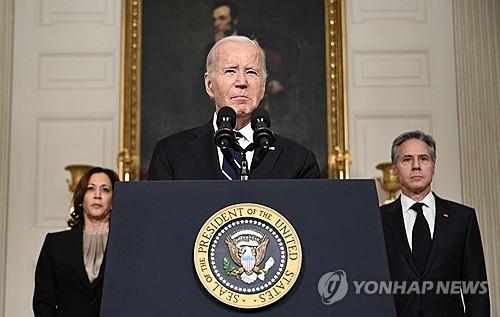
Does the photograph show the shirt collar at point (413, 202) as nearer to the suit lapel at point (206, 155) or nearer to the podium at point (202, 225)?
the suit lapel at point (206, 155)

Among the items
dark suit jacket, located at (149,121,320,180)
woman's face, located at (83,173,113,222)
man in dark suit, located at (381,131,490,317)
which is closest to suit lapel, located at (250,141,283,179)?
dark suit jacket, located at (149,121,320,180)

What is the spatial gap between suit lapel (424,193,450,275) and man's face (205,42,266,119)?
1.56m

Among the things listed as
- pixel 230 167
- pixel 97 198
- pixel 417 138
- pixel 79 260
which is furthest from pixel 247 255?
pixel 97 198

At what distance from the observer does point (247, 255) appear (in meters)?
2.09

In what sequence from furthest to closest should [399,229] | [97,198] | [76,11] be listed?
[76,11]
[97,198]
[399,229]

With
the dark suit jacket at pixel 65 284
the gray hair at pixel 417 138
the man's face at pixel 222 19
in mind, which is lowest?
the dark suit jacket at pixel 65 284

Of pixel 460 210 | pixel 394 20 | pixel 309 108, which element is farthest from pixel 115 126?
pixel 460 210

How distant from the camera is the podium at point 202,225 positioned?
2.08 meters

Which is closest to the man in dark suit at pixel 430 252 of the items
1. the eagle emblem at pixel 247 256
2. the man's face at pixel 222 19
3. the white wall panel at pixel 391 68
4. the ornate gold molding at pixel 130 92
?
the eagle emblem at pixel 247 256

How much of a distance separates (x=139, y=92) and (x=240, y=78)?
424cm

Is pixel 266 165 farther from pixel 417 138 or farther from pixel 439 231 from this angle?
pixel 417 138

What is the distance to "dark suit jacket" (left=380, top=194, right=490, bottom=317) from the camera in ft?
12.8

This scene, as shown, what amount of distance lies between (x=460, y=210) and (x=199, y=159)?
1832 millimetres

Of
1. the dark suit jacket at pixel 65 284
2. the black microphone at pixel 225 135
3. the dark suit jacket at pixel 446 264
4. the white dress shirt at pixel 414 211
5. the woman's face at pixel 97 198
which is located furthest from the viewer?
the woman's face at pixel 97 198
